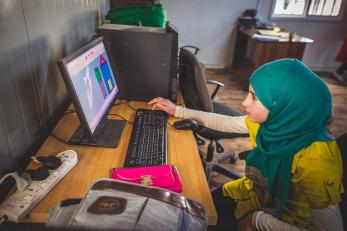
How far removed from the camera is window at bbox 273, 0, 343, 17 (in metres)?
4.62

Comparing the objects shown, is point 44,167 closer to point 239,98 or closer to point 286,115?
point 286,115

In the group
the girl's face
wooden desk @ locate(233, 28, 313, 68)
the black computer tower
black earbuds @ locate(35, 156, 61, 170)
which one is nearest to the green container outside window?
the black computer tower

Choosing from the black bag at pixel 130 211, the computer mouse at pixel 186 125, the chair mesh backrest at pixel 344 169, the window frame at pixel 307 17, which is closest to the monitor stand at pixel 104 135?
the computer mouse at pixel 186 125

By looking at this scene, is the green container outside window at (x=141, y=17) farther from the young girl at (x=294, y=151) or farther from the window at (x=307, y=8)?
the window at (x=307, y=8)

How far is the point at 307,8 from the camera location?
4641 millimetres

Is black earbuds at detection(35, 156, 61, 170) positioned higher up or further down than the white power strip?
higher up

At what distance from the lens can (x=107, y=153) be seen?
1.09 metres

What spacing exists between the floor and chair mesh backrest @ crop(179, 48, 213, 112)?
2.43ft

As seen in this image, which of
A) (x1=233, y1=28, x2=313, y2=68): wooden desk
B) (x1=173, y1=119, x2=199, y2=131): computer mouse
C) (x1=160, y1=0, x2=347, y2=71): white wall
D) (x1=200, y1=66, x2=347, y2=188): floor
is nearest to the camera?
(x1=173, y1=119, x2=199, y2=131): computer mouse

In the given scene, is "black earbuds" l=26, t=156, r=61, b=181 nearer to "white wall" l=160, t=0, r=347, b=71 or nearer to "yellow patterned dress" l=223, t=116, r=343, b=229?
"yellow patterned dress" l=223, t=116, r=343, b=229

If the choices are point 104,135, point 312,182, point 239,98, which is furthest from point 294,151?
point 239,98

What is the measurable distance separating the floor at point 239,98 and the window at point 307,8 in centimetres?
105

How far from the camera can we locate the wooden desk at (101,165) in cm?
85

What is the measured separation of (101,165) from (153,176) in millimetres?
221
